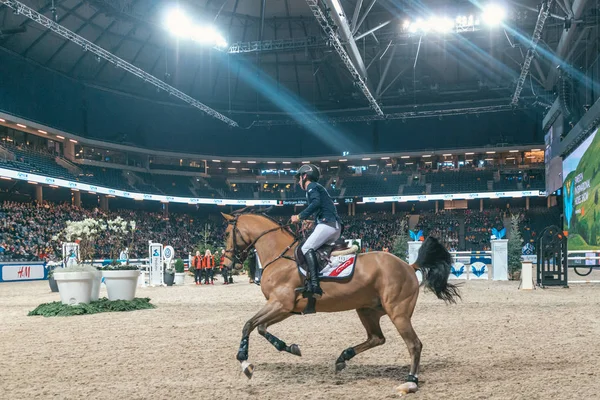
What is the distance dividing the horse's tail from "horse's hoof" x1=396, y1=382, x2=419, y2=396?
1.77m

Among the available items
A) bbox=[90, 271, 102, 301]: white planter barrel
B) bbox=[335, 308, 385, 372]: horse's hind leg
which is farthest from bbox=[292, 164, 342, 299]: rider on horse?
bbox=[90, 271, 102, 301]: white planter barrel

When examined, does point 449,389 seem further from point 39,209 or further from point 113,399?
point 39,209

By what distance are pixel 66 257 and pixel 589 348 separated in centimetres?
1902

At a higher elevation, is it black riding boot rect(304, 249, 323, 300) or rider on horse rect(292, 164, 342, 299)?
rider on horse rect(292, 164, 342, 299)

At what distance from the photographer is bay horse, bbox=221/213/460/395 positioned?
22.7 ft

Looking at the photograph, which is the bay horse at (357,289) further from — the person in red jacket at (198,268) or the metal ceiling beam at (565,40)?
the metal ceiling beam at (565,40)

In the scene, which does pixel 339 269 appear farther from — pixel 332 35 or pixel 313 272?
pixel 332 35

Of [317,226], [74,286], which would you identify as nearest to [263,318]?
[317,226]

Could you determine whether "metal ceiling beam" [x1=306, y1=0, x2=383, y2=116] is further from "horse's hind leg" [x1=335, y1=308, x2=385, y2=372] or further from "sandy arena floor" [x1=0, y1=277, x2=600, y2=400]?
"horse's hind leg" [x1=335, y1=308, x2=385, y2=372]

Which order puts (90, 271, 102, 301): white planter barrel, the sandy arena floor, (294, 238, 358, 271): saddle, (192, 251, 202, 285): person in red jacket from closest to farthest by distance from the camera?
1. the sandy arena floor
2. (294, 238, 358, 271): saddle
3. (90, 271, 102, 301): white planter barrel
4. (192, 251, 202, 285): person in red jacket

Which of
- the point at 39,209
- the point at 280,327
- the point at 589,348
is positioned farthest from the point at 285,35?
the point at 589,348

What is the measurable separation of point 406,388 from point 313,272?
1.85 metres

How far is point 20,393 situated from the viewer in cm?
625

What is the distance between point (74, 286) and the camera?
603 inches
